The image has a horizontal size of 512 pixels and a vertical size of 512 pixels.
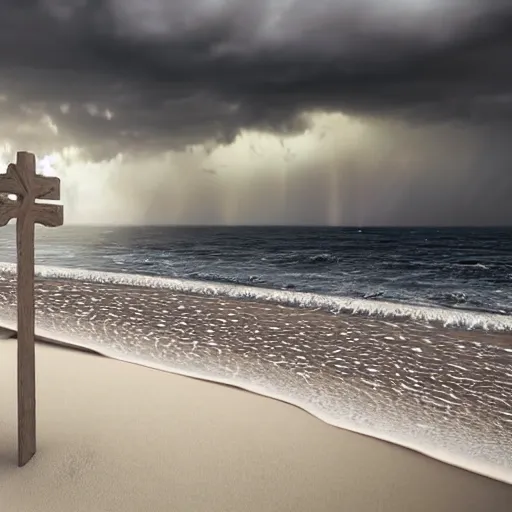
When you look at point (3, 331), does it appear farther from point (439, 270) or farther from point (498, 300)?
point (439, 270)

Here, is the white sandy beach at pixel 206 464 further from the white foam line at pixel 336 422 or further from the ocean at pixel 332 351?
the ocean at pixel 332 351

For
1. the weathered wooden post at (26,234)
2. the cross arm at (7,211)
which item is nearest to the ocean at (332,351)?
the weathered wooden post at (26,234)

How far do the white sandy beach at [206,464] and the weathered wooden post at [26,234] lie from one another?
313mm

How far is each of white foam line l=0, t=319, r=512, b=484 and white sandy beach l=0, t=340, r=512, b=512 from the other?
0.09 m

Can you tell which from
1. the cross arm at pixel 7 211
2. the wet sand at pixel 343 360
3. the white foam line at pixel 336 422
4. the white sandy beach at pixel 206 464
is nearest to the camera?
the cross arm at pixel 7 211

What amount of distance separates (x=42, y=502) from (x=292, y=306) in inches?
312

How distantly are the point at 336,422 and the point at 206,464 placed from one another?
1.19 meters

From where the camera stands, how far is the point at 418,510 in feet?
7.97

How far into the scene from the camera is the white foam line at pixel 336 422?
9.70 ft

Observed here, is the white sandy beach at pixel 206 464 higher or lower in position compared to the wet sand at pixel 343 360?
higher

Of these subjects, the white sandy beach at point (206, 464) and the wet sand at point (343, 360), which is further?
the wet sand at point (343, 360)

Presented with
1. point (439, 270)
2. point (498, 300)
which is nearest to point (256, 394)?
point (498, 300)

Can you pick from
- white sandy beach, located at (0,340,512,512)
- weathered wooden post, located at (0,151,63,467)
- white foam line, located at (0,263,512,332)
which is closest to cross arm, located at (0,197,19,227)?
weathered wooden post, located at (0,151,63,467)

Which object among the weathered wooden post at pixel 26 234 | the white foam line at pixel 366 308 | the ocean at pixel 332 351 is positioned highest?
the weathered wooden post at pixel 26 234
